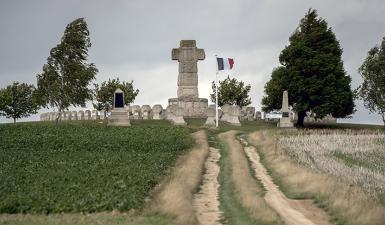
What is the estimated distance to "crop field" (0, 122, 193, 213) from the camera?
25.0 meters

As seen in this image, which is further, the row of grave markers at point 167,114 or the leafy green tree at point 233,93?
the leafy green tree at point 233,93

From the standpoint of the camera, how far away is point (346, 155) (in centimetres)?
4372

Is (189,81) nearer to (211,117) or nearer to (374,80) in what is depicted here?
(211,117)

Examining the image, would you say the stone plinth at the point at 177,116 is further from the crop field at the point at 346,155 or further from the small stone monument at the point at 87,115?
the small stone monument at the point at 87,115

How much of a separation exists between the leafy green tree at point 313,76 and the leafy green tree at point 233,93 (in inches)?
1161

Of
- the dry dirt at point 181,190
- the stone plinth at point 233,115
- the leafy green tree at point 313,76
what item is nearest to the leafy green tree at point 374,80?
the leafy green tree at point 313,76

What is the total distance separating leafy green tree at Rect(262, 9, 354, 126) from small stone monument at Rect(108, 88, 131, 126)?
23427 millimetres

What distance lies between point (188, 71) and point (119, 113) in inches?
530

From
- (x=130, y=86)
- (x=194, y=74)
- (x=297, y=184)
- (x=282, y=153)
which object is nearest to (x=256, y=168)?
(x=282, y=153)

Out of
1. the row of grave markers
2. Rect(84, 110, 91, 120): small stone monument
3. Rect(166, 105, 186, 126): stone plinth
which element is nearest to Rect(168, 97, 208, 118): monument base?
the row of grave markers

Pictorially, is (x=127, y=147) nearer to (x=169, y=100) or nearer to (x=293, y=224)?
(x=293, y=224)

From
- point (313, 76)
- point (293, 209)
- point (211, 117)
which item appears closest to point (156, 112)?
point (211, 117)

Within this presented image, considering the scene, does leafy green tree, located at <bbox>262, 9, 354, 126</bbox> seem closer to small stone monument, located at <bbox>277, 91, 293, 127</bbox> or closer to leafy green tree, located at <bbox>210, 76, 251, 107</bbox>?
small stone monument, located at <bbox>277, 91, 293, 127</bbox>

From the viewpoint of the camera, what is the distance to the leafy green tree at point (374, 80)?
3462 inches
